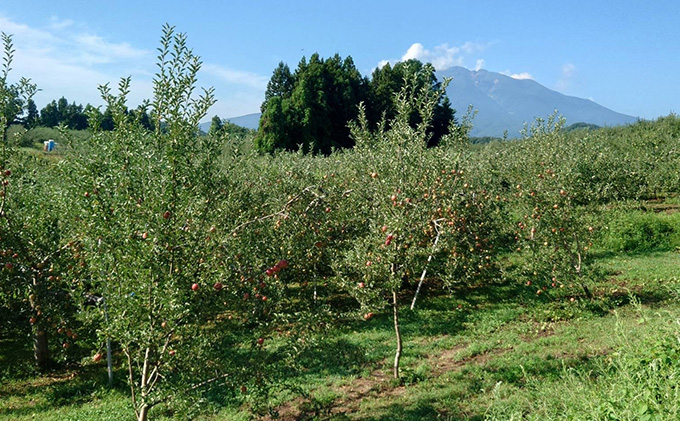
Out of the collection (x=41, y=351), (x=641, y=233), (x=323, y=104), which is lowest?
(x=41, y=351)

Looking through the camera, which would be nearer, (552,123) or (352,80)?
(552,123)

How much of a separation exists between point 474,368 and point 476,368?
0.14ft

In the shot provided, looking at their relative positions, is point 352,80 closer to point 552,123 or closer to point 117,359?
point 552,123

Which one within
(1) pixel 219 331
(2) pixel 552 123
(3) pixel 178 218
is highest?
(2) pixel 552 123

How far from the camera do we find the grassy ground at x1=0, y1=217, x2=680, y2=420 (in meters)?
5.15

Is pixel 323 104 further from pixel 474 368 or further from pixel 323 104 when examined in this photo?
pixel 474 368

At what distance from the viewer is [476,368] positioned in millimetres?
8086

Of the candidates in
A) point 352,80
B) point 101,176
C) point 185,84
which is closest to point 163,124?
point 185,84

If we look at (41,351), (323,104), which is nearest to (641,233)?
(41,351)

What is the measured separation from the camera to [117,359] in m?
9.88

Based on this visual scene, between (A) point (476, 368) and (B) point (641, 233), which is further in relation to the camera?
(B) point (641, 233)

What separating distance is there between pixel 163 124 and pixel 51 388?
22.8 ft

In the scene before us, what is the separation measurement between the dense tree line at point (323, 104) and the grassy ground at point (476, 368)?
31.7 m

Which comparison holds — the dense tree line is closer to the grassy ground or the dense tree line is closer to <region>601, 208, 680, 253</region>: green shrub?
<region>601, 208, 680, 253</region>: green shrub
